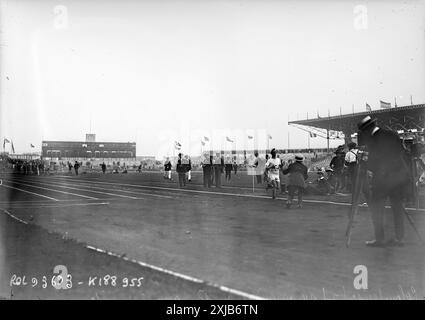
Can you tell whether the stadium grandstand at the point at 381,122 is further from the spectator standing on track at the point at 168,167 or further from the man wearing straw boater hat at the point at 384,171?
the man wearing straw boater hat at the point at 384,171

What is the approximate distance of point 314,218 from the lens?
906 centimetres

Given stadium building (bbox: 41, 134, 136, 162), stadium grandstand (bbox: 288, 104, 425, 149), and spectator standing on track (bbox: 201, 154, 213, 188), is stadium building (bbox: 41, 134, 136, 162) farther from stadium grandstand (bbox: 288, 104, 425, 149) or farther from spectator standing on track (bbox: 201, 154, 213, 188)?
spectator standing on track (bbox: 201, 154, 213, 188)

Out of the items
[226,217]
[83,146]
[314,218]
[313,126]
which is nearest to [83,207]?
[226,217]

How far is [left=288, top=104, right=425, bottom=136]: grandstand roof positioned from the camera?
39625 millimetres

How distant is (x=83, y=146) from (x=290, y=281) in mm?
83602

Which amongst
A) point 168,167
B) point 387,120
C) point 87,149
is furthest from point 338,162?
point 87,149

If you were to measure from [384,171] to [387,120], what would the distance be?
134 feet

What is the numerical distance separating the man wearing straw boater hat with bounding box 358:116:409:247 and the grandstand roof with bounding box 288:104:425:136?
3345 centimetres

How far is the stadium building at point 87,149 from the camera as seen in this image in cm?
7856

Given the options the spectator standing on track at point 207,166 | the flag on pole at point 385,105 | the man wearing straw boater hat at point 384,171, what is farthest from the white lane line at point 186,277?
the flag on pole at point 385,105

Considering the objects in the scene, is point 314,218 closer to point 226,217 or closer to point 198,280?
point 226,217

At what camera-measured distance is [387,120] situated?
43219 mm
